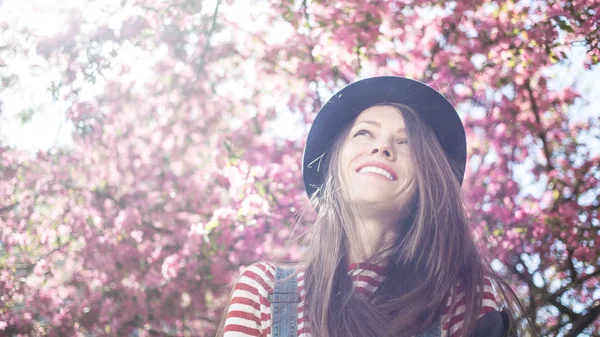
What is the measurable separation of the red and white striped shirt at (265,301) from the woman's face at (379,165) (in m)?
0.20

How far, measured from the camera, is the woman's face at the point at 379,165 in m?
1.61

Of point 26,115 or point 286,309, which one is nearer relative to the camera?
point 286,309

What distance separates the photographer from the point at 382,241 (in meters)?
1.64

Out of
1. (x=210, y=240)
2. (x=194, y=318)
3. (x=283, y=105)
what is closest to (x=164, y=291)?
(x=194, y=318)

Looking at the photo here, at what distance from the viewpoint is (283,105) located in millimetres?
5109

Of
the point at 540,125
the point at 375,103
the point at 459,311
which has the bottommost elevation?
the point at 540,125

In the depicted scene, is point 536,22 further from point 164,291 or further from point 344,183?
point 164,291

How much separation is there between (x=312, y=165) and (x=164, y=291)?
114 inches

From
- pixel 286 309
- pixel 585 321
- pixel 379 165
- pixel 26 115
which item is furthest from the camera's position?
pixel 26 115

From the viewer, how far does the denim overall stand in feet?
4.66

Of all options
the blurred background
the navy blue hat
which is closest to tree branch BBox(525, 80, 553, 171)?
the blurred background

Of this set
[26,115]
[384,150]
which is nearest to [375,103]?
[384,150]

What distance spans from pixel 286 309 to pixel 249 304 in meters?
0.10

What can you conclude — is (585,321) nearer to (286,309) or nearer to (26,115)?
(286,309)
